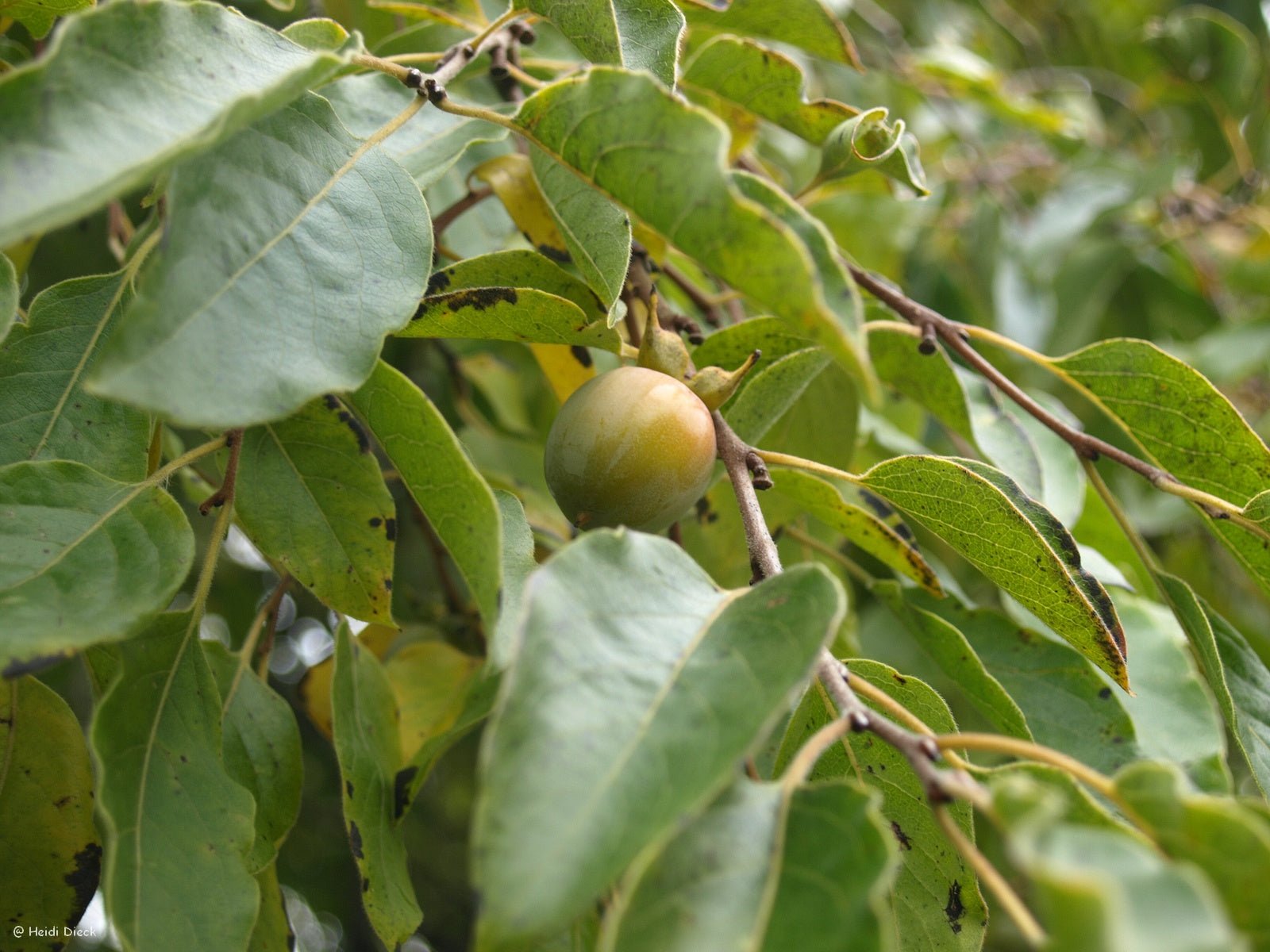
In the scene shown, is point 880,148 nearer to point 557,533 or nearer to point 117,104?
point 557,533

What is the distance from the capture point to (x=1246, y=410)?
3.12 meters

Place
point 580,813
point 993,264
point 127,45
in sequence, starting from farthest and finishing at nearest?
point 993,264 < point 127,45 < point 580,813

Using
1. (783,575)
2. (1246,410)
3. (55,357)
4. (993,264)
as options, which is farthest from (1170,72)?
(55,357)

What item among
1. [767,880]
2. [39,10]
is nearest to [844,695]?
[767,880]

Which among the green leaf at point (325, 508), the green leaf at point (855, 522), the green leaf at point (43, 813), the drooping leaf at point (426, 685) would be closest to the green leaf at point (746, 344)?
the green leaf at point (855, 522)

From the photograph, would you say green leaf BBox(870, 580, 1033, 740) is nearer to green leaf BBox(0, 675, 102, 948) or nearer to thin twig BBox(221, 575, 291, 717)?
thin twig BBox(221, 575, 291, 717)

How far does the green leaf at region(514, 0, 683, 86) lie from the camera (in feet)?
3.10

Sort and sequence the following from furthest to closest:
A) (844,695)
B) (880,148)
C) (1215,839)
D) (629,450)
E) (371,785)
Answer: (880,148) → (371,785) → (629,450) → (844,695) → (1215,839)

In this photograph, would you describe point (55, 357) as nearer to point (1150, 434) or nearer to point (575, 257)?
point (575, 257)

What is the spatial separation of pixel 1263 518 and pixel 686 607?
720mm

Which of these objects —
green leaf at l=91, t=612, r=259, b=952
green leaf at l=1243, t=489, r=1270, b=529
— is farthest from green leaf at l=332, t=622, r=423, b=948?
green leaf at l=1243, t=489, r=1270, b=529

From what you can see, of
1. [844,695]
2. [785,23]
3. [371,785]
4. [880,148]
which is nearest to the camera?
[844,695]

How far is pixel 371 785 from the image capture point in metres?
0.97

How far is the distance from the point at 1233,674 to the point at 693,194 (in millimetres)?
897
